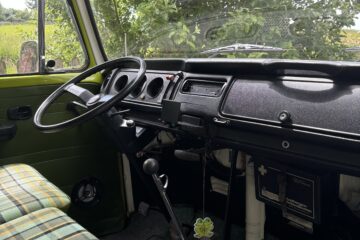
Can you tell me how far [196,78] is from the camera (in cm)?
169

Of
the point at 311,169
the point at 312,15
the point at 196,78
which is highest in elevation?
the point at 312,15

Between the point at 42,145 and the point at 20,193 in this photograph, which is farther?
the point at 42,145

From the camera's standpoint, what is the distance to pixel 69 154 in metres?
2.21

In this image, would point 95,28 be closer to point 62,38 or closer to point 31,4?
point 62,38

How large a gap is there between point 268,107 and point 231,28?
0.74m

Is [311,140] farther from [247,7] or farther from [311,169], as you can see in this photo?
[247,7]

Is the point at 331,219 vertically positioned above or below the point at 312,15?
below

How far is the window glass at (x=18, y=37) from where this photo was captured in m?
2.03

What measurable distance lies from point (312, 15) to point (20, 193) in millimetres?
1480

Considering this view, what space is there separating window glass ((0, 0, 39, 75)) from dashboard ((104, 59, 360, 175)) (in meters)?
0.75

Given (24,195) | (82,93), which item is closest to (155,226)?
(24,195)

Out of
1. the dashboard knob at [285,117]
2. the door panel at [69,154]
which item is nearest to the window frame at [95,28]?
the door panel at [69,154]

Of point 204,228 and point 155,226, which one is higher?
point 204,228

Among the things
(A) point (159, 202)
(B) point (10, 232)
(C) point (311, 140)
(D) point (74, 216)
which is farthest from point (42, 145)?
(C) point (311, 140)
